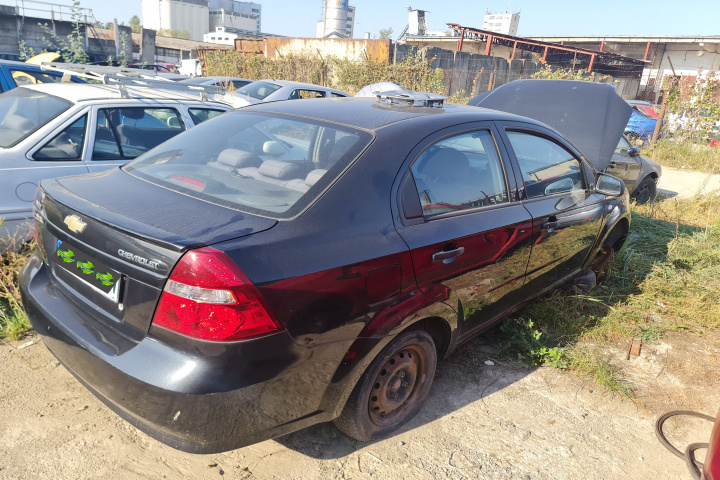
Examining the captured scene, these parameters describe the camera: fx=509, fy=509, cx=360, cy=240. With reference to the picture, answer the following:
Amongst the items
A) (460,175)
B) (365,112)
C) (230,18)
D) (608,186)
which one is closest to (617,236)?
(608,186)

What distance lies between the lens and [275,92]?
38.1ft

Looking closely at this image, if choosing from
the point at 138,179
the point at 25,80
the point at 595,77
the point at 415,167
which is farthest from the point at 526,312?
the point at 595,77

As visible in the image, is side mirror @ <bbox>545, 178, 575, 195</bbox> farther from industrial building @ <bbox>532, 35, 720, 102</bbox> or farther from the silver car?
industrial building @ <bbox>532, 35, 720, 102</bbox>

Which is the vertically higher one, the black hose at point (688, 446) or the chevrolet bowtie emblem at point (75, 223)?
the chevrolet bowtie emblem at point (75, 223)

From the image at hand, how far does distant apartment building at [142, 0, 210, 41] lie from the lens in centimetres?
10056

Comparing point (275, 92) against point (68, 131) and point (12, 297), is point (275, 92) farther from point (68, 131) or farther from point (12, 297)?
point (12, 297)

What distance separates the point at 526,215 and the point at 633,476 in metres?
1.50

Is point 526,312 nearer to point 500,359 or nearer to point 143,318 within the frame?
point 500,359

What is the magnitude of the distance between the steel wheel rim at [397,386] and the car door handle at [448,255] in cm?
48

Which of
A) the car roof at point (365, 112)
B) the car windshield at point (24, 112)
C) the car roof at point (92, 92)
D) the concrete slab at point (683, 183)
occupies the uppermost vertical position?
the car roof at point (365, 112)

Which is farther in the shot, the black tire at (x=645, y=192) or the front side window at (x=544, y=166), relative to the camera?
the black tire at (x=645, y=192)

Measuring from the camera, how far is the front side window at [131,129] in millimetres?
4395

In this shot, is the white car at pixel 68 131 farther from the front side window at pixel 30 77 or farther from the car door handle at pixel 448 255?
the car door handle at pixel 448 255

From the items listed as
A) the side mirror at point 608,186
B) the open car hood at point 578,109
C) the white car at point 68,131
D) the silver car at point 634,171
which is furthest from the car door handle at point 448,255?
the silver car at point 634,171
